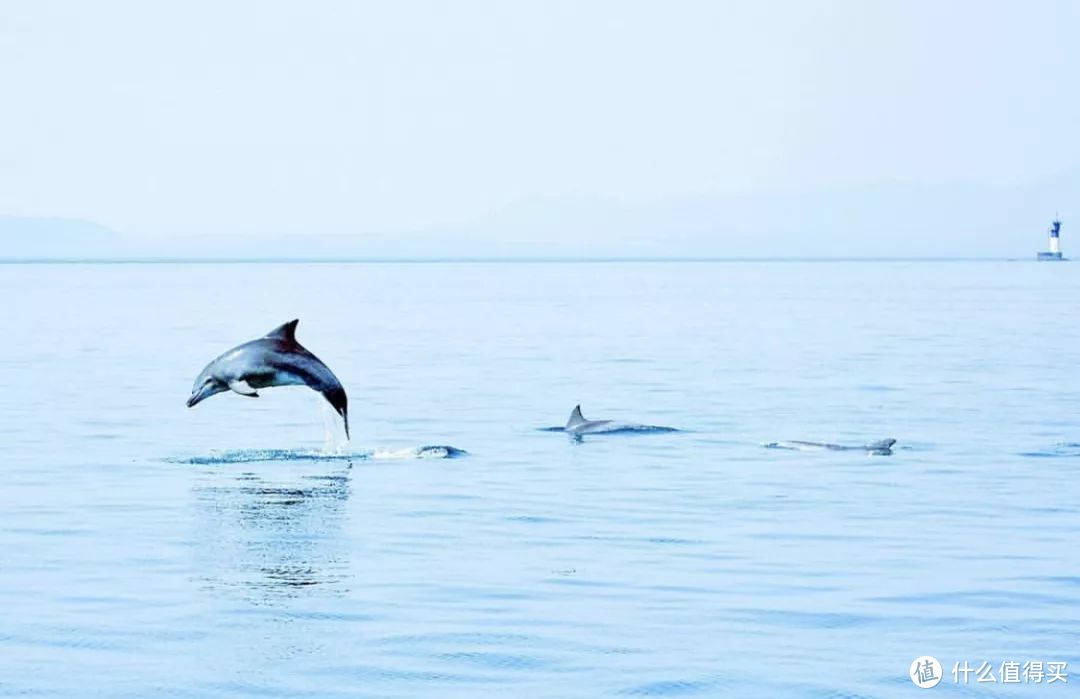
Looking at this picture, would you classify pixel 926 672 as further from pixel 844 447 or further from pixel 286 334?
pixel 844 447

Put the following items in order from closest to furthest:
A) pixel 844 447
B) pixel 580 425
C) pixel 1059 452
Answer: pixel 1059 452 → pixel 844 447 → pixel 580 425

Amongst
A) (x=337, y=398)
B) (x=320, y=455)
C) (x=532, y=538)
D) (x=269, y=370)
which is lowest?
(x=532, y=538)

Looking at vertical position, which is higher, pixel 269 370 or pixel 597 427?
pixel 269 370

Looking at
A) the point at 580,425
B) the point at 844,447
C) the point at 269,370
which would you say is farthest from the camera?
the point at 580,425

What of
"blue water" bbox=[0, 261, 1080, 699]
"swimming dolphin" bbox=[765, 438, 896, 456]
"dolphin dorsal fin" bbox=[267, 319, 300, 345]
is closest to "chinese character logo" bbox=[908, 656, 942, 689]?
"blue water" bbox=[0, 261, 1080, 699]

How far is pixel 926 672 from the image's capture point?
14.2 m

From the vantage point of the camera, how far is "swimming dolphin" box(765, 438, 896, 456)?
3000 cm

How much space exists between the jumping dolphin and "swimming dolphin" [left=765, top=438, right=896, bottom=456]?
3435 mm

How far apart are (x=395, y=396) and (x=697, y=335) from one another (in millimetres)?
35408

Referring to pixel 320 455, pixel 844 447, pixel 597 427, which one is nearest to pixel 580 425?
pixel 597 427

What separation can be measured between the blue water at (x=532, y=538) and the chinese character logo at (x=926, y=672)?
0.35ft

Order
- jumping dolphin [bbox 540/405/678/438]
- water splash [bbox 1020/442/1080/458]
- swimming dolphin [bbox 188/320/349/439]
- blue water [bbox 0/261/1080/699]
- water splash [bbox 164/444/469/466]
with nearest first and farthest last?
blue water [bbox 0/261/1080/699] → swimming dolphin [bbox 188/320/349/439] → water splash [bbox 164/444/469/466] → water splash [bbox 1020/442/1080/458] → jumping dolphin [bbox 540/405/678/438]

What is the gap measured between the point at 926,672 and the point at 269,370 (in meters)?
13.4

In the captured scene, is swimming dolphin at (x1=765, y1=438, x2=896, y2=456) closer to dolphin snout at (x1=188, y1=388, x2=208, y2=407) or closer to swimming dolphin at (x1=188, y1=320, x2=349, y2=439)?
swimming dolphin at (x1=188, y1=320, x2=349, y2=439)
